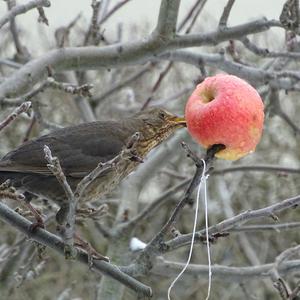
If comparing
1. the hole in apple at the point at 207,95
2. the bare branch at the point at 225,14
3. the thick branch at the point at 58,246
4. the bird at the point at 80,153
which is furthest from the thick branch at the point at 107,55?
the hole in apple at the point at 207,95

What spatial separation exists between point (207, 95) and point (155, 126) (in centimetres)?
82

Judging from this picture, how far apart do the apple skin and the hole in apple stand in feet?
0.06

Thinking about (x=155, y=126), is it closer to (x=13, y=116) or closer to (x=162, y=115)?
(x=162, y=115)

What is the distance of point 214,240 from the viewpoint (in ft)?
6.51

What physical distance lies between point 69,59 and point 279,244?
4204 mm

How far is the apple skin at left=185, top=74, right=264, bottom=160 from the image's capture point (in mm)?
1871

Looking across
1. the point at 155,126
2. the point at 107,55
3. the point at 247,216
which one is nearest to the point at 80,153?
the point at 155,126

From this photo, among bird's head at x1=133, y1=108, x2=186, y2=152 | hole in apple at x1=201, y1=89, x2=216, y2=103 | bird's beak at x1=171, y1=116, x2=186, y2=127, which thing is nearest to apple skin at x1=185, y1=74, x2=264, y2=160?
hole in apple at x1=201, y1=89, x2=216, y2=103

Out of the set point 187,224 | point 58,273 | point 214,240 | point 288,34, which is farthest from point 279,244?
point 214,240

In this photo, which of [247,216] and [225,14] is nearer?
[247,216]

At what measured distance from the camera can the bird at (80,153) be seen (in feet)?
8.52

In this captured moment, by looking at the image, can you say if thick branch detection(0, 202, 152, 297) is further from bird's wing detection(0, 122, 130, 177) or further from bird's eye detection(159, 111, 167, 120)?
bird's eye detection(159, 111, 167, 120)

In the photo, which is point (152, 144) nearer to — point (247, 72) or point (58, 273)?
point (247, 72)

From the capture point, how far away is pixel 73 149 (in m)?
2.71
